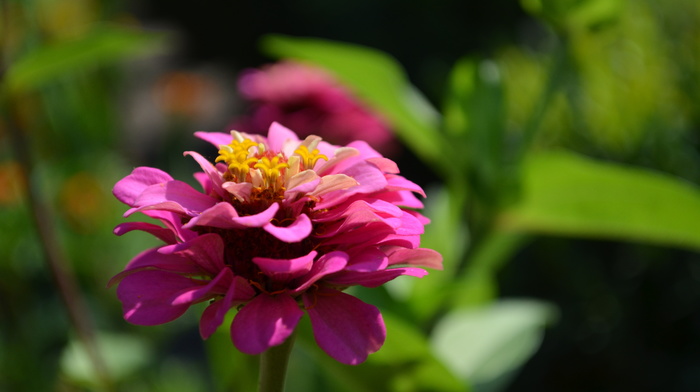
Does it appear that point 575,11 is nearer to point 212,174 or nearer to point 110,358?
point 212,174

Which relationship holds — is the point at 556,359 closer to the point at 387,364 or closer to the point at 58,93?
the point at 387,364

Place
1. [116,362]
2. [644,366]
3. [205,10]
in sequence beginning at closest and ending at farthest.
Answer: [116,362], [644,366], [205,10]

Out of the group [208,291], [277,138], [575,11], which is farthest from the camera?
[575,11]

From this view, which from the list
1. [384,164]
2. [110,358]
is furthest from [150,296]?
[110,358]

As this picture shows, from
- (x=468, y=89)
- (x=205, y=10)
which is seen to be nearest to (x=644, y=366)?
(x=468, y=89)

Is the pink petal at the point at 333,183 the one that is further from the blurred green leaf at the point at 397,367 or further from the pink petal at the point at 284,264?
the blurred green leaf at the point at 397,367

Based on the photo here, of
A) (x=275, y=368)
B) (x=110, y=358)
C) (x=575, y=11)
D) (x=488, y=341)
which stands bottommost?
(x=110, y=358)

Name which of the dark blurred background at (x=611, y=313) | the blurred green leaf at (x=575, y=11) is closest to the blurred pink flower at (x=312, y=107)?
the dark blurred background at (x=611, y=313)
